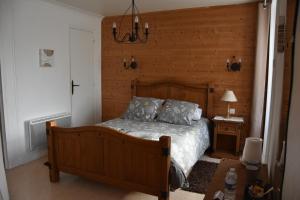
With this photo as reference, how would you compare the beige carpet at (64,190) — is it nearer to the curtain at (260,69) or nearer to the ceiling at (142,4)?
the curtain at (260,69)

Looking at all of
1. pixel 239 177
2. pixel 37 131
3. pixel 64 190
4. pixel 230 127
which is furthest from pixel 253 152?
pixel 37 131

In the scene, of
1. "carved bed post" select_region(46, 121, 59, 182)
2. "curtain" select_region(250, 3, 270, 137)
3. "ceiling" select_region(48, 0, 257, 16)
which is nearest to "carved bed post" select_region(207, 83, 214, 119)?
"curtain" select_region(250, 3, 270, 137)

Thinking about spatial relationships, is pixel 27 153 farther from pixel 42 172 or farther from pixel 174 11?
pixel 174 11

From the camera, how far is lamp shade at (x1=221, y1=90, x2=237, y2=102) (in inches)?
142

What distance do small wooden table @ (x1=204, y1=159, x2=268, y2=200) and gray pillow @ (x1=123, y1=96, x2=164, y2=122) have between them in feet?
5.94

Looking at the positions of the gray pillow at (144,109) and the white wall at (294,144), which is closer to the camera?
the white wall at (294,144)

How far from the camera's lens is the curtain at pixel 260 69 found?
3.44 meters

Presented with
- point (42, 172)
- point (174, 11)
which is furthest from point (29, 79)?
point (174, 11)

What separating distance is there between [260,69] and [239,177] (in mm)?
2233

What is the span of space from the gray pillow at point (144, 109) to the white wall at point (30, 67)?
1.22 m

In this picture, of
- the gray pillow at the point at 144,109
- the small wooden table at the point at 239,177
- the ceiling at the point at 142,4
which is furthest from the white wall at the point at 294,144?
the ceiling at the point at 142,4

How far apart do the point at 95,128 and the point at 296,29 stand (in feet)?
6.69

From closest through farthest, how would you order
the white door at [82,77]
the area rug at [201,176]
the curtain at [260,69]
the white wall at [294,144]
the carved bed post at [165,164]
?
1. the white wall at [294,144]
2. the carved bed post at [165,164]
3. the area rug at [201,176]
4. the curtain at [260,69]
5. the white door at [82,77]

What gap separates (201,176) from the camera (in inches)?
122
